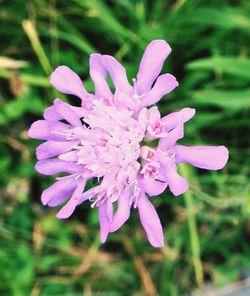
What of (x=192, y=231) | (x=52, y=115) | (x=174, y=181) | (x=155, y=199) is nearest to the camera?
(x=174, y=181)

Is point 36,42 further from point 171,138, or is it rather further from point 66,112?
point 171,138

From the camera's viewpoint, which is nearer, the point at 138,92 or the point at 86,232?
the point at 138,92

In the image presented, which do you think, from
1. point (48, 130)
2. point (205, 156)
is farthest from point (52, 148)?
point (205, 156)

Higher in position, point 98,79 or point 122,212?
point 98,79

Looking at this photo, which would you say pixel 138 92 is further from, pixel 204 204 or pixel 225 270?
pixel 225 270

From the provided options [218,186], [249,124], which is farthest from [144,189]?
[249,124]

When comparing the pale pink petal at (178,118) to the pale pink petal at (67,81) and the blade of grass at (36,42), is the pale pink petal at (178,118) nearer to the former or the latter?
the pale pink petal at (67,81)
